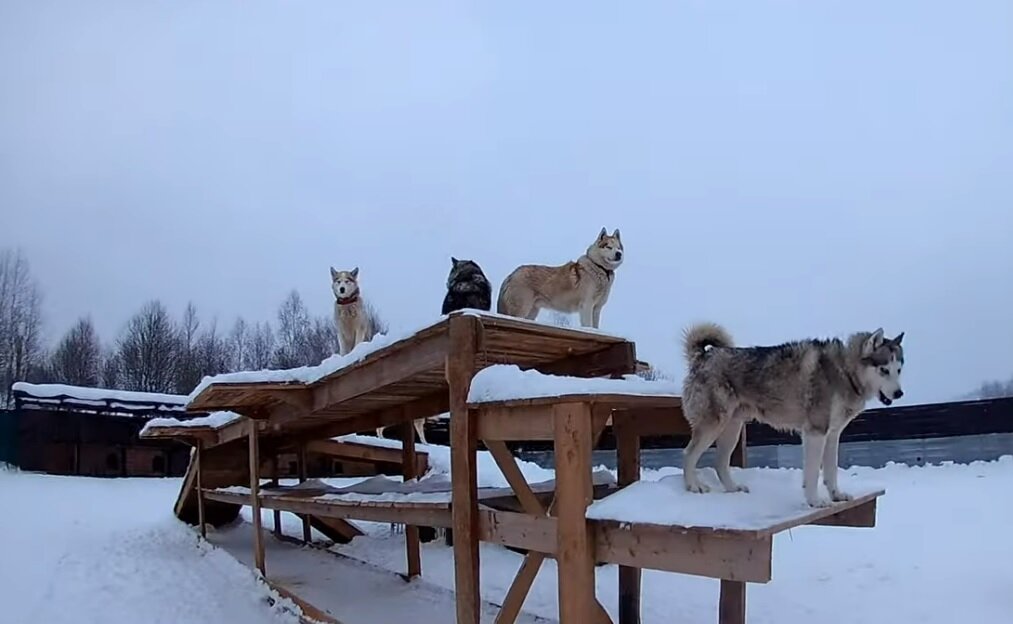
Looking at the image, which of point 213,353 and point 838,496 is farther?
point 213,353

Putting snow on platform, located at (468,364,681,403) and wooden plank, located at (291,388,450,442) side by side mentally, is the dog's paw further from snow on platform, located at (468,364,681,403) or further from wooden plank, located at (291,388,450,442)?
wooden plank, located at (291,388,450,442)

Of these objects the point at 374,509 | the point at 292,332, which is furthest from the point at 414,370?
the point at 292,332

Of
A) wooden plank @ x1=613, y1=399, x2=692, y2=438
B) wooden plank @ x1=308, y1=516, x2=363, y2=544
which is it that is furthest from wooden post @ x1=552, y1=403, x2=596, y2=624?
wooden plank @ x1=308, y1=516, x2=363, y2=544

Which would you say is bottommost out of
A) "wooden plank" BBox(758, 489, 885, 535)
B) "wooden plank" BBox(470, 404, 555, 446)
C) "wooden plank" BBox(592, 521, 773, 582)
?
"wooden plank" BBox(592, 521, 773, 582)

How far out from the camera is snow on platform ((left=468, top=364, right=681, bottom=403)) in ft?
14.0

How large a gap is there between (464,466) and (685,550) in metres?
1.82

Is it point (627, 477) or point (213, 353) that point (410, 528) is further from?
point (213, 353)

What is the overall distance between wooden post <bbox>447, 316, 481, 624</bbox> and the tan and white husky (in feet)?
7.45

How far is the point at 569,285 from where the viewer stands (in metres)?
7.39

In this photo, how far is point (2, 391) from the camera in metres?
32.5

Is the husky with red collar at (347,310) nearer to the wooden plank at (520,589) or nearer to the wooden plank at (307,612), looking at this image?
the wooden plank at (307,612)

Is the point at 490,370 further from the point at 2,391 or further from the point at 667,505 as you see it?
the point at 2,391

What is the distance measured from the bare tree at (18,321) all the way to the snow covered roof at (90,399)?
1524cm

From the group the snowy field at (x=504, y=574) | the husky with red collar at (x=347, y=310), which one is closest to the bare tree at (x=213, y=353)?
the snowy field at (x=504, y=574)
